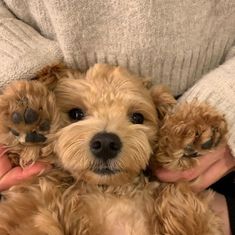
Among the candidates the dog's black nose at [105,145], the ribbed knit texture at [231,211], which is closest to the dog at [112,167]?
the dog's black nose at [105,145]

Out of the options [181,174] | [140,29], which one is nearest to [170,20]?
[140,29]

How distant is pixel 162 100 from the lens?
145 centimetres

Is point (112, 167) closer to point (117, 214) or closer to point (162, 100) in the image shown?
point (117, 214)

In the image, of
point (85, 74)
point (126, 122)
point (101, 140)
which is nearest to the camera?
point (101, 140)

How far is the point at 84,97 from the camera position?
1.34 m

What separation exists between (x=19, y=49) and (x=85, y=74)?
8.5 inches

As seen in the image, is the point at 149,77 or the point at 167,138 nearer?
the point at 167,138

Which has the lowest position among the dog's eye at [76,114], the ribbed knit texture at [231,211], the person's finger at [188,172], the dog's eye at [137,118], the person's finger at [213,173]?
the ribbed knit texture at [231,211]

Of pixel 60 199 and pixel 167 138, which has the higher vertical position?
pixel 167 138

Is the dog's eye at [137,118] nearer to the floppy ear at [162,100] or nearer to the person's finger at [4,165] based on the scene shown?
the floppy ear at [162,100]

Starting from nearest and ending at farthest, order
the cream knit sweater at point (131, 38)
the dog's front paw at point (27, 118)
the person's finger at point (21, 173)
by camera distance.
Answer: the dog's front paw at point (27, 118) → the person's finger at point (21, 173) → the cream knit sweater at point (131, 38)

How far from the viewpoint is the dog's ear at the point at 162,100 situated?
1443 millimetres

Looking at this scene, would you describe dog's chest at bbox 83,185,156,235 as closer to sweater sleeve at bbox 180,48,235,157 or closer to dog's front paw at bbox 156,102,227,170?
dog's front paw at bbox 156,102,227,170

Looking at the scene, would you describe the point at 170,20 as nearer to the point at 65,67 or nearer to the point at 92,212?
the point at 65,67
